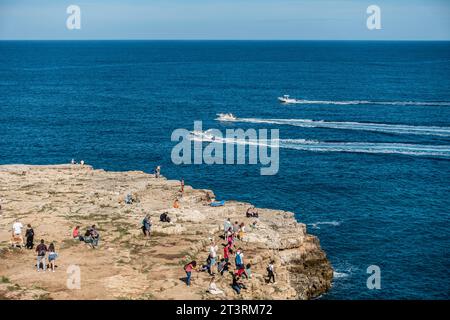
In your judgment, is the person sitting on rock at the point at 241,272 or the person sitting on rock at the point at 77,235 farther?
the person sitting on rock at the point at 77,235

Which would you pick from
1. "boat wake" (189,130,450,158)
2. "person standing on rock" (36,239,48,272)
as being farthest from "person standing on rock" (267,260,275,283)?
"boat wake" (189,130,450,158)

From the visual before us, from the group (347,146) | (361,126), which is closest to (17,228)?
(347,146)

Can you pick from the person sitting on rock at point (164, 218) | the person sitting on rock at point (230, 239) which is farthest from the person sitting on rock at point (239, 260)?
the person sitting on rock at point (164, 218)

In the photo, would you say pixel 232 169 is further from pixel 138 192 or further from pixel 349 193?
pixel 138 192

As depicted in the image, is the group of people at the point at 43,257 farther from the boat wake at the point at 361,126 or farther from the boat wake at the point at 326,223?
the boat wake at the point at 361,126

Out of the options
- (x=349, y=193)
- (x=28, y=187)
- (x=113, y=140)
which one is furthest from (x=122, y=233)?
(x=113, y=140)

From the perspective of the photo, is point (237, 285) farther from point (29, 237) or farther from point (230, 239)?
point (29, 237)

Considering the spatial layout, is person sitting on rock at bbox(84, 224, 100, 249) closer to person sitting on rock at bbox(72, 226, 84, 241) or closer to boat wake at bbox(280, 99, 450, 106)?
person sitting on rock at bbox(72, 226, 84, 241)
